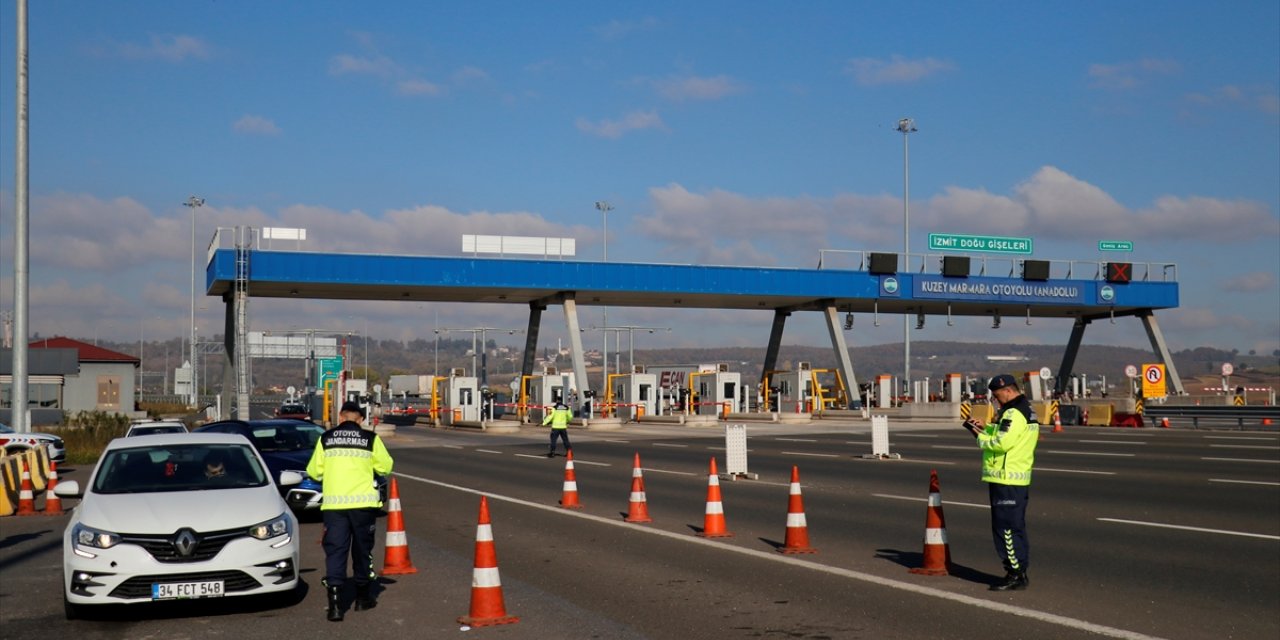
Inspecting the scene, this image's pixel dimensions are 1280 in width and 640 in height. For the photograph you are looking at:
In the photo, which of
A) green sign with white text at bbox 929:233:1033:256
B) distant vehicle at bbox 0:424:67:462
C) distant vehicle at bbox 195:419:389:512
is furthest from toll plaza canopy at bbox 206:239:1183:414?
distant vehicle at bbox 195:419:389:512

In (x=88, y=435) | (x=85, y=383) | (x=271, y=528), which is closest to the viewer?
(x=271, y=528)

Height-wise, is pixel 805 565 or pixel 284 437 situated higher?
pixel 284 437

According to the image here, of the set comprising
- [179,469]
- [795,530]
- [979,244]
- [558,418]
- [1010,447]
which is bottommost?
[795,530]

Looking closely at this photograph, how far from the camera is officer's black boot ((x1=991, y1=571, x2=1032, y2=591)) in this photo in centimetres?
1041

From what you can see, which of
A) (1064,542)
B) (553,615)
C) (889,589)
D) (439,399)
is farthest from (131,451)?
(439,399)

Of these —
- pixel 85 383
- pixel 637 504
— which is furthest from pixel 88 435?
pixel 85 383

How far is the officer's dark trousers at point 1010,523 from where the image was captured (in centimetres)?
1014

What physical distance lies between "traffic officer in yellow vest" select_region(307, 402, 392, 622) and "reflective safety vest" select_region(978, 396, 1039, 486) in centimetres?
500

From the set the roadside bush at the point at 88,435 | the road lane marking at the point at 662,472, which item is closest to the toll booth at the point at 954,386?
the road lane marking at the point at 662,472

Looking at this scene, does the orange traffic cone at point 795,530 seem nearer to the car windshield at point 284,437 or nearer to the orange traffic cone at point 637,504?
the orange traffic cone at point 637,504

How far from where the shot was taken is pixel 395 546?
1185cm

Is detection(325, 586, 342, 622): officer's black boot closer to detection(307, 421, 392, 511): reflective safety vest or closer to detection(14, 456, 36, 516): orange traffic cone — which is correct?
detection(307, 421, 392, 511): reflective safety vest

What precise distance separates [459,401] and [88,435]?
91.2 feet

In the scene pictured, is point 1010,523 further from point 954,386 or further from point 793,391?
point 793,391
